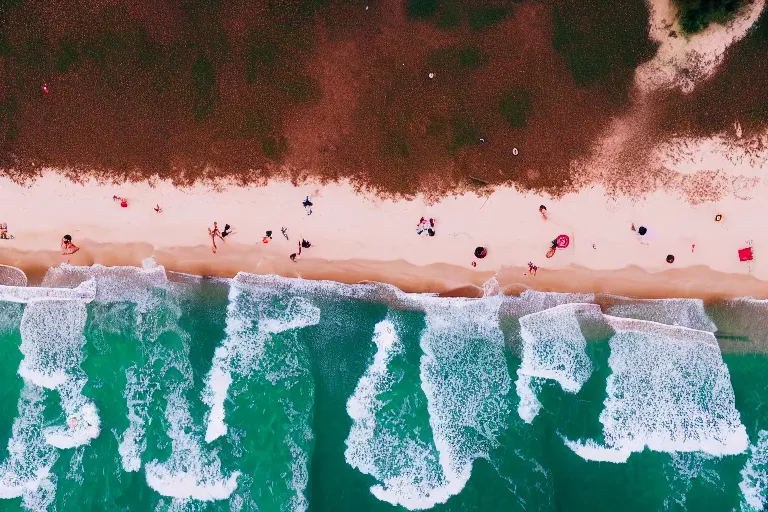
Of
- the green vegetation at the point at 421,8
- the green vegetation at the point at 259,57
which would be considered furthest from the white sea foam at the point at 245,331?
the green vegetation at the point at 421,8

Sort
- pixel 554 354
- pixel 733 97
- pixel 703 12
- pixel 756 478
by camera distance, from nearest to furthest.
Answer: pixel 703 12, pixel 733 97, pixel 756 478, pixel 554 354

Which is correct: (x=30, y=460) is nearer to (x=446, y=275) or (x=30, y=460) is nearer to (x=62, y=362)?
(x=62, y=362)

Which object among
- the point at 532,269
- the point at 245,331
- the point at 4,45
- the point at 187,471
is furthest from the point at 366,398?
the point at 4,45

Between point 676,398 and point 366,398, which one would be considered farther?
point 366,398

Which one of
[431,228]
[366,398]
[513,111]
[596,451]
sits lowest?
[596,451]

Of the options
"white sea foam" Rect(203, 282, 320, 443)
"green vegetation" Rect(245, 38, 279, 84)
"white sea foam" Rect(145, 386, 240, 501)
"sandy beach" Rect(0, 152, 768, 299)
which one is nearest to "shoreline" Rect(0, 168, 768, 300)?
"sandy beach" Rect(0, 152, 768, 299)

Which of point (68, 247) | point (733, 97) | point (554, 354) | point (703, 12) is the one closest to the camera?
point (703, 12)

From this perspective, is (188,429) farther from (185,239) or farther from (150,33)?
(150,33)

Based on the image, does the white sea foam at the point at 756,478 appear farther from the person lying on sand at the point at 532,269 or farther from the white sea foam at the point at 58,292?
the white sea foam at the point at 58,292
